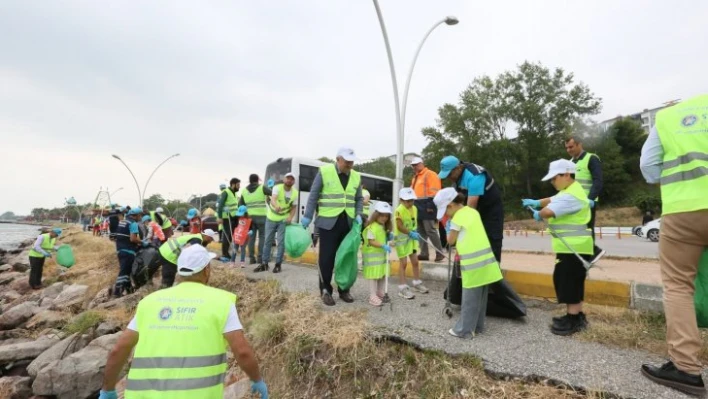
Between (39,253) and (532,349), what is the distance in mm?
14054

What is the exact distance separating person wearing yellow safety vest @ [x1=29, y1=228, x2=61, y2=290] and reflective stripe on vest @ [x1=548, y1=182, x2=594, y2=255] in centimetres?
1366

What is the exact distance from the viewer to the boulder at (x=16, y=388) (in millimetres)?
5293

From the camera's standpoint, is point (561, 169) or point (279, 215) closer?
point (561, 169)

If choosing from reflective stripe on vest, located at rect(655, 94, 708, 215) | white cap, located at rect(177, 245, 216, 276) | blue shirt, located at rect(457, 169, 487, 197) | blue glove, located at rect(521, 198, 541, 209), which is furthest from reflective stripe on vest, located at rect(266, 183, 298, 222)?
reflective stripe on vest, located at rect(655, 94, 708, 215)

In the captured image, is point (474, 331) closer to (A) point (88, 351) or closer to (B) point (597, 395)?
(B) point (597, 395)

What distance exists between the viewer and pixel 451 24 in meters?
9.86

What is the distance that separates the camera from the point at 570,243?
133 inches

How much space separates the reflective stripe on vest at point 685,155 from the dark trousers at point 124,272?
892 cm

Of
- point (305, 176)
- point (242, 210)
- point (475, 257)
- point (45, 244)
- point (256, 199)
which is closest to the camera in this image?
point (475, 257)

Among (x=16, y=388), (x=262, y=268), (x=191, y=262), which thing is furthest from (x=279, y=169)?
(x=191, y=262)

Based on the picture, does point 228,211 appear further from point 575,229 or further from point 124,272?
point 575,229

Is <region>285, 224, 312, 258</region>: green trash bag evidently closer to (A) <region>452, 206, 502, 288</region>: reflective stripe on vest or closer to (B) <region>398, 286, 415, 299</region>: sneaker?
(B) <region>398, 286, 415, 299</region>: sneaker

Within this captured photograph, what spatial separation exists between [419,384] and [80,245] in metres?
22.8

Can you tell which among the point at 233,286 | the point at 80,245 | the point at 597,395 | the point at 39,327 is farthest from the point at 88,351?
the point at 80,245
